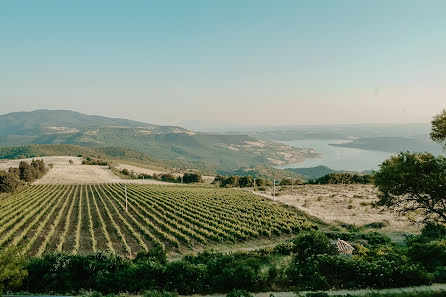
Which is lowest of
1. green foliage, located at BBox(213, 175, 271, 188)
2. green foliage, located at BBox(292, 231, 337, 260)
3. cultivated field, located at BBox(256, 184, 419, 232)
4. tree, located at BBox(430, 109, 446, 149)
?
green foliage, located at BBox(213, 175, 271, 188)

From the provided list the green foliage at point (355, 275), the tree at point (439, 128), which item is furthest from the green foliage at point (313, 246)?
the tree at point (439, 128)

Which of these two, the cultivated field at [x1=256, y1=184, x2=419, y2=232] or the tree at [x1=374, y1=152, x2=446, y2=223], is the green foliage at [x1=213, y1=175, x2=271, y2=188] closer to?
the cultivated field at [x1=256, y1=184, x2=419, y2=232]

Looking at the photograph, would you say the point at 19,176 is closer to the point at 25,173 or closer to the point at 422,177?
the point at 25,173

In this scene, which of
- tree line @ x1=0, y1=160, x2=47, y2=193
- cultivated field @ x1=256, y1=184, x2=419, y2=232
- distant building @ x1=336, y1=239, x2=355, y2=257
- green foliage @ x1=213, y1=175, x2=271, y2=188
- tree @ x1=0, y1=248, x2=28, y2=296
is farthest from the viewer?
green foliage @ x1=213, y1=175, x2=271, y2=188

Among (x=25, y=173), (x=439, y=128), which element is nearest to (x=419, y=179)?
(x=439, y=128)

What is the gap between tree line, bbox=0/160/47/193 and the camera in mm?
65375

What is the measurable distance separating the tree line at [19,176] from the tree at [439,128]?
85.6 metres

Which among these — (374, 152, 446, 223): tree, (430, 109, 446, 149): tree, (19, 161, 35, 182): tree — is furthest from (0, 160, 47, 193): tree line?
(430, 109, 446, 149): tree

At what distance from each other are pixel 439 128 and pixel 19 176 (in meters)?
113

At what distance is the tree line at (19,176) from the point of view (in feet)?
214

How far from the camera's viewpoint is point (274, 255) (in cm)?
2425

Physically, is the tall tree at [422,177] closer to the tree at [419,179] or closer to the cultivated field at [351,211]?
the tree at [419,179]

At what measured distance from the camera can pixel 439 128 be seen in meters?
18.0

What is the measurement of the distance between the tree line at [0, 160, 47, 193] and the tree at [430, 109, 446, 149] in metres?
85.6
